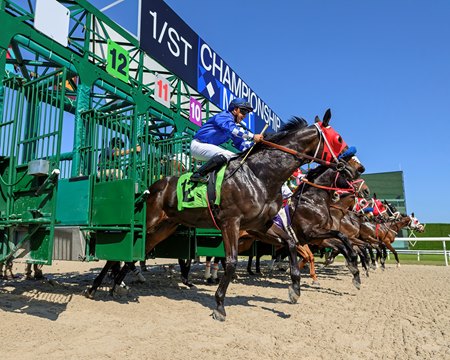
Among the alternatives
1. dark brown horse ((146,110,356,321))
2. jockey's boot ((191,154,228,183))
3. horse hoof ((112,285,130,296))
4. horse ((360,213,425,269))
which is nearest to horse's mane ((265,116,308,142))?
dark brown horse ((146,110,356,321))

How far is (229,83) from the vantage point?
1370 cm

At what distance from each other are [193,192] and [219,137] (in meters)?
0.88

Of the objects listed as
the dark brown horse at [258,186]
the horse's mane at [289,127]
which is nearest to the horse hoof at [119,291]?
the dark brown horse at [258,186]

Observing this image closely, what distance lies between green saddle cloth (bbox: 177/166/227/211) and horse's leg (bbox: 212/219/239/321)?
1.12 feet

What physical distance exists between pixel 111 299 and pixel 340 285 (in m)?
4.63

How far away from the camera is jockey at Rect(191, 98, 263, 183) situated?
4.83 metres

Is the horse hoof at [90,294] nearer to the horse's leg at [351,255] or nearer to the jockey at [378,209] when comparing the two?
the horse's leg at [351,255]

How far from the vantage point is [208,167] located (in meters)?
4.84

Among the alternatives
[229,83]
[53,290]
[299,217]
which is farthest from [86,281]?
[229,83]

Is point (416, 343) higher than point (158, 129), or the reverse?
point (158, 129)

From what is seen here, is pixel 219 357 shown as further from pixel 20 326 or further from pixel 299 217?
pixel 299 217

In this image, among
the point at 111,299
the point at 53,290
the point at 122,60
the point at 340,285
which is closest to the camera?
the point at 111,299

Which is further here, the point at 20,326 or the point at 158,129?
the point at 158,129

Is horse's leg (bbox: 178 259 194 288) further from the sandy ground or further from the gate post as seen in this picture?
the gate post
